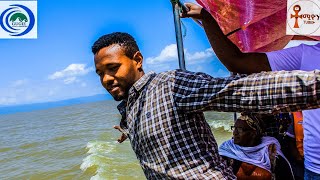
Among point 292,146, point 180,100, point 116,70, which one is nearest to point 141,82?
point 116,70

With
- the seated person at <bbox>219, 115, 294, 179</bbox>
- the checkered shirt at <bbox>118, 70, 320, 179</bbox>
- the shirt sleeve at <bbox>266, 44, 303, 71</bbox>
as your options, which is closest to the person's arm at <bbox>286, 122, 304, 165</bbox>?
the seated person at <bbox>219, 115, 294, 179</bbox>

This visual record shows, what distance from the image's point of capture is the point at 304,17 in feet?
6.09

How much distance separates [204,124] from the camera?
1.34 m

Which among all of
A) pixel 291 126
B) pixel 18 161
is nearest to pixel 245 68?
pixel 291 126

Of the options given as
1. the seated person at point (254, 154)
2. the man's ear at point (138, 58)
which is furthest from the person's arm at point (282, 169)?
the man's ear at point (138, 58)

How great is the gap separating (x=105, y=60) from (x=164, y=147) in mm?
465

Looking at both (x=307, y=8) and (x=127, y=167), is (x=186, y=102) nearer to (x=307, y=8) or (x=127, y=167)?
(x=307, y=8)

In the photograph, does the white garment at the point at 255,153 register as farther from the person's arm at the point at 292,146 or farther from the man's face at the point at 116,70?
the man's face at the point at 116,70

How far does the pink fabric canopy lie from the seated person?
3.84 feet

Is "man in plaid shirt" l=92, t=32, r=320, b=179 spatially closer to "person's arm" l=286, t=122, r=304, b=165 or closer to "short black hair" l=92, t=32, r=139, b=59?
"short black hair" l=92, t=32, r=139, b=59

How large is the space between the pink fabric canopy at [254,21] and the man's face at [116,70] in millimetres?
574

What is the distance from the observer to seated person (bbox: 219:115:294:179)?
10.0ft

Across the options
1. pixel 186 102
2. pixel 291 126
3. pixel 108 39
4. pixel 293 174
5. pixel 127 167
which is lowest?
pixel 127 167

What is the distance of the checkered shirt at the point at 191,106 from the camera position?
3.56 feet
